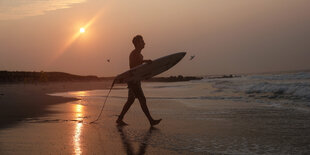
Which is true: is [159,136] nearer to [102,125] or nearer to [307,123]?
[102,125]

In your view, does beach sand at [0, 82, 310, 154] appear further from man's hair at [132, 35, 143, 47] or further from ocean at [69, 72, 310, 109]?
ocean at [69, 72, 310, 109]

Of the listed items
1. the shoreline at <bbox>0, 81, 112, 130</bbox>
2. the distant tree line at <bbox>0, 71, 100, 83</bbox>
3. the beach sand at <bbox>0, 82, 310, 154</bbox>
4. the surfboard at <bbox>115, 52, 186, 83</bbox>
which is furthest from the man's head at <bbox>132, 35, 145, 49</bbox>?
the distant tree line at <bbox>0, 71, 100, 83</bbox>

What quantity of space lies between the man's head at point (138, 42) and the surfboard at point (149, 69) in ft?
1.47

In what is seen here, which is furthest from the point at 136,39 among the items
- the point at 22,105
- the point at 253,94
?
the point at 253,94

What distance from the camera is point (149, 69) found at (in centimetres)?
769

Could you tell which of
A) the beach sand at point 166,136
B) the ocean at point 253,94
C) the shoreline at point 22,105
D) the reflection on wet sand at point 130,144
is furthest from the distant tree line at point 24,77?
the reflection on wet sand at point 130,144

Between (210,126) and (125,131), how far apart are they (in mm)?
1785

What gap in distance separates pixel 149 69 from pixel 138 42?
705 millimetres

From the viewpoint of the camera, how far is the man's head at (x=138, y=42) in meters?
7.43

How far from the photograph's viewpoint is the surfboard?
732cm

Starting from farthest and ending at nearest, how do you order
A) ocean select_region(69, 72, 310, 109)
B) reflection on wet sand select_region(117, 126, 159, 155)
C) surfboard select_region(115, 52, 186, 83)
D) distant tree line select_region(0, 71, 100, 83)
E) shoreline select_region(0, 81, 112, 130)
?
distant tree line select_region(0, 71, 100, 83), ocean select_region(69, 72, 310, 109), shoreline select_region(0, 81, 112, 130), surfboard select_region(115, 52, 186, 83), reflection on wet sand select_region(117, 126, 159, 155)

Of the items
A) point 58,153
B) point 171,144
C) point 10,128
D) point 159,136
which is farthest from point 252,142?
point 10,128

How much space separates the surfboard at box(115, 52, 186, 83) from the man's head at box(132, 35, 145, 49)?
1.47 feet

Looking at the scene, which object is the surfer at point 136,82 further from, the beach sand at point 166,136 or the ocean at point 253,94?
the ocean at point 253,94
